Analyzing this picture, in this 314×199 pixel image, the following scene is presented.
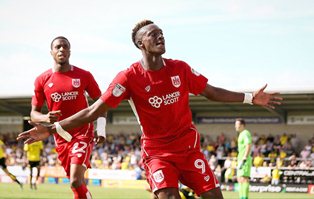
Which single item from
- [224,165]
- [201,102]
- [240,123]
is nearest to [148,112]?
[240,123]

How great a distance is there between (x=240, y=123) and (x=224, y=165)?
527 inches

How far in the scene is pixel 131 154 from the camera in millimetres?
35969

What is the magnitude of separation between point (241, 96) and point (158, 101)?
116 centimetres

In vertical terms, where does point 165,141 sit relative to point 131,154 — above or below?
above

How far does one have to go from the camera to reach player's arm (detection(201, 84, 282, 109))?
7.73 metres

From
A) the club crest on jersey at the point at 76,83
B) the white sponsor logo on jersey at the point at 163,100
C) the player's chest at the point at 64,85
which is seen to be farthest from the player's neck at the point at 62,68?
the white sponsor logo on jersey at the point at 163,100

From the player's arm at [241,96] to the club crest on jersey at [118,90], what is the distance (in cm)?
107

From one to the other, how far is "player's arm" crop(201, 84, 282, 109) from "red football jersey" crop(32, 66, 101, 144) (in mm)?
3369

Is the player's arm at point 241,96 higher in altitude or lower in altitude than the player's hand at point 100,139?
higher

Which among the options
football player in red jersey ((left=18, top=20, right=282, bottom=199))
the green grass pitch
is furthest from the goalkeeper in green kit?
football player in red jersey ((left=18, top=20, right=282, bottom=199))

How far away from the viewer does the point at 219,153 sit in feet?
112

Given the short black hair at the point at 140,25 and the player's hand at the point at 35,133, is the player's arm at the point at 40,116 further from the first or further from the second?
the short black hair at the point at 140,25

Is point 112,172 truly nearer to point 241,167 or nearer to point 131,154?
point 131,154

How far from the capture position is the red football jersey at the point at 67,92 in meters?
10.5
